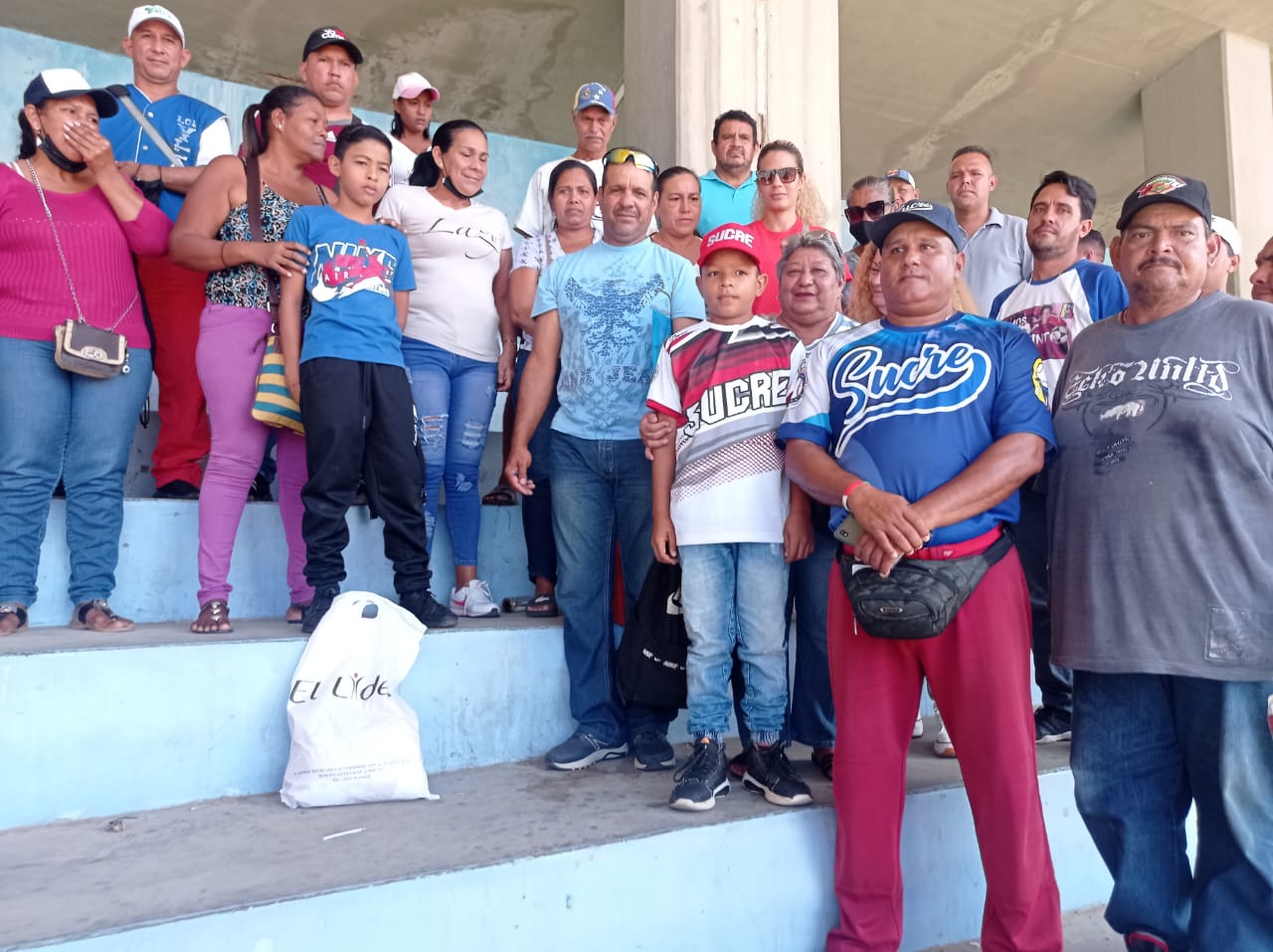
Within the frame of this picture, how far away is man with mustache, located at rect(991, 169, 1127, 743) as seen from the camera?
296 cm

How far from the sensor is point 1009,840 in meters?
2.04

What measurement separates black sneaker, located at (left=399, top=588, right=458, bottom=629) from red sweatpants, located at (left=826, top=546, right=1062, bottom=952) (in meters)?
1.29

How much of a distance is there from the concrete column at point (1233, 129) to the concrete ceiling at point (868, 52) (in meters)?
0.16

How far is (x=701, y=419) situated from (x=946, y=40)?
5.83 m

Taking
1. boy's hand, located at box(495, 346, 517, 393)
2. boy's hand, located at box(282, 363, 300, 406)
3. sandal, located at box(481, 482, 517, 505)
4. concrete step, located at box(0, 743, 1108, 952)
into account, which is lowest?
concrete step, located at box(0, 743, 1108, 952)

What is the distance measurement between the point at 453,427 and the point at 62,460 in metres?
1.22

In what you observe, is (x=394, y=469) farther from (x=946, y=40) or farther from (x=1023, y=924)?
(x=946, y=40)

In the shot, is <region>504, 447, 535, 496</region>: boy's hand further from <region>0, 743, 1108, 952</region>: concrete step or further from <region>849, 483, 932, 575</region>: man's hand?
<region>849, 483, 932, 575</region>: man's hand

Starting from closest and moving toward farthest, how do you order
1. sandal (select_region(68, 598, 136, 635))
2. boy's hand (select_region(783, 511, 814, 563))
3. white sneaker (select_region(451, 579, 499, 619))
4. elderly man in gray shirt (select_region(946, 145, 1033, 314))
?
boy's hand (select_region(783, 511, 814, 563)) < sandal (select_region(68, 598, 136, 635)) < white sneaker (select_region(451, 579, 499, 619)) < elderly man in gray shirt (select_region(946, 145, 1033, 314))

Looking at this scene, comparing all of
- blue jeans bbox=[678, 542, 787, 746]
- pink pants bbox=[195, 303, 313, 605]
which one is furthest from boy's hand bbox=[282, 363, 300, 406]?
blue jeans bbox=[678, 542, 787, 746]

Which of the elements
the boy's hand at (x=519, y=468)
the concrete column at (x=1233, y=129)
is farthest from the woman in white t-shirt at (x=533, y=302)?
the concrete column at (x=1233, y=129)

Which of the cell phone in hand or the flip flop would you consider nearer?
the cell phone in hand

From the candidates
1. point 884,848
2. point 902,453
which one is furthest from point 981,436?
point 884,848

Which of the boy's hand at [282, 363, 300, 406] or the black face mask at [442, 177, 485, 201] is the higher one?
the black face mask at [442, 177, 485, 201]
